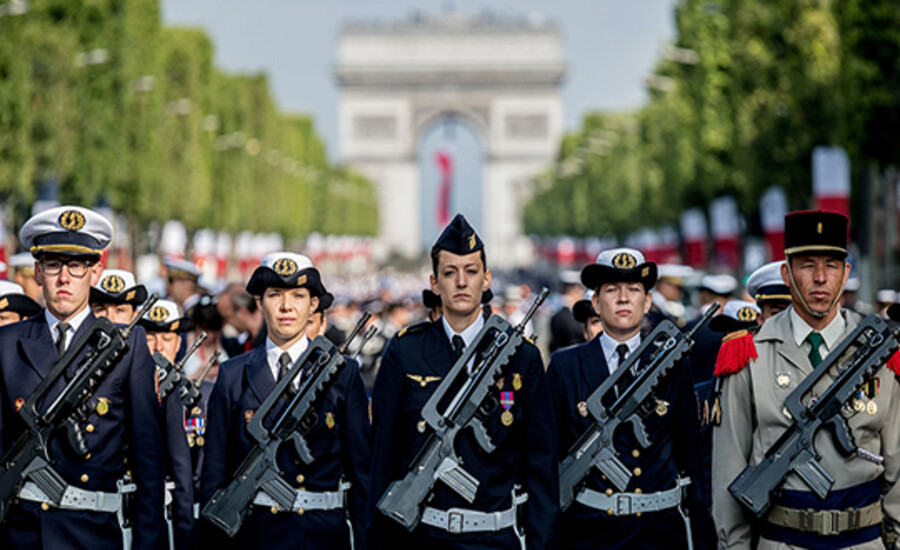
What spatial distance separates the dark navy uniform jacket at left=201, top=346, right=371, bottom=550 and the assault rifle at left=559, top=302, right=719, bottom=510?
0.94 m

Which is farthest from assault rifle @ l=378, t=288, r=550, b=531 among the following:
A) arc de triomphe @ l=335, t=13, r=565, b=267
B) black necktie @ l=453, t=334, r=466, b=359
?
arc de triomphe @ l=335, t=13, r=565, b=267

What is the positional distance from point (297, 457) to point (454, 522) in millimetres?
866

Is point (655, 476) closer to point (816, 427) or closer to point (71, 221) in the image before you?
point (816, 427)

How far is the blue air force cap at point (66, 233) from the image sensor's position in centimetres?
690

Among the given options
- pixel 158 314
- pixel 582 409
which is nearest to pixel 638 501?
pixel 582 409

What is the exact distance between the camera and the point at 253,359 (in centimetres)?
730

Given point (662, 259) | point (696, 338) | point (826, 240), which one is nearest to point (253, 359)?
point (826, 240)

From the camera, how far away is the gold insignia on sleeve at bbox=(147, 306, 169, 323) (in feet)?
30.9

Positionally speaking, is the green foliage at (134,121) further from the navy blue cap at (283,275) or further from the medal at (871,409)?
the medal at (871,409)

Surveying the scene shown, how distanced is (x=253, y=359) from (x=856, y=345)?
102 inches

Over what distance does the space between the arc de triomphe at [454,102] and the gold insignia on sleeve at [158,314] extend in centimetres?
11901

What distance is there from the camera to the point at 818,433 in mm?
6281

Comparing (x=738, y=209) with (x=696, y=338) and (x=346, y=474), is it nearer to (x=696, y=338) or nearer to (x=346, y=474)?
(x=696, y=338)

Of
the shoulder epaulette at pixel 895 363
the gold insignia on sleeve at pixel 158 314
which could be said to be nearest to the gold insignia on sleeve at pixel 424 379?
the shoulder epaulette at pixel 895 363
